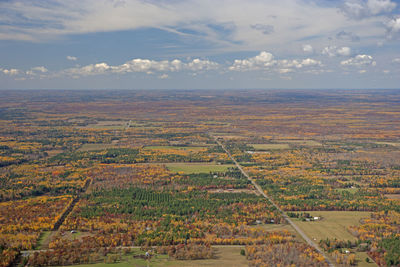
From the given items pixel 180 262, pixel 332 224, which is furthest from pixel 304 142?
pixel 180 262

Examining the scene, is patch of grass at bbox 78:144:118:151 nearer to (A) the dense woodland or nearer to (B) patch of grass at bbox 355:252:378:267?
(A) the dense woodland

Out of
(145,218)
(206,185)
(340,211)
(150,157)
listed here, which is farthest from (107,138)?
(340,211)

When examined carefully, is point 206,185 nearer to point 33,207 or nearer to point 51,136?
point 33,207

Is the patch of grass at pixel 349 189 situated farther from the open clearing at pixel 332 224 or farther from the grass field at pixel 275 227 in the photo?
the grass field at pixel 275 227

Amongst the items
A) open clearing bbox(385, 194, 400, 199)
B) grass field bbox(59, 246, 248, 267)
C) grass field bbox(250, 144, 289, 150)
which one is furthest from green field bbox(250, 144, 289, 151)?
grass field bbox(59, 246, 248, 267)

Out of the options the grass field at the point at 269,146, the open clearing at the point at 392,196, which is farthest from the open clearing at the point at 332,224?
the grass field at the point at 269,146

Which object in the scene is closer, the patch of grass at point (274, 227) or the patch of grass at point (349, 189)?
the patch of grass at point (274, 227)
